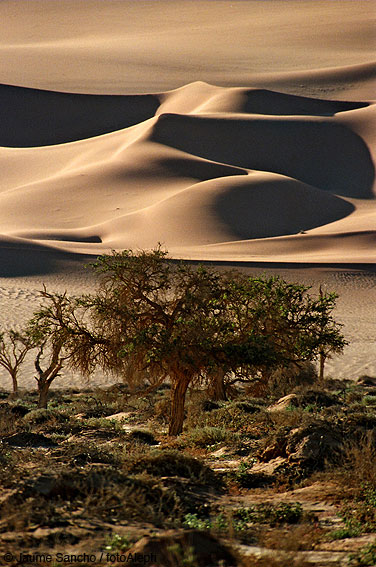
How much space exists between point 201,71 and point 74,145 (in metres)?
41.7

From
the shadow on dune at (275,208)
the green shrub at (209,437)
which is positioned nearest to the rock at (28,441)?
the green shrub at (209,437)

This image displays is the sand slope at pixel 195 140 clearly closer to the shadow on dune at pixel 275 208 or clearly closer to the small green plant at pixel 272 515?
the shadow on dune at pixel 275 208

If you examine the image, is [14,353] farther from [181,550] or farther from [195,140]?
[195,140]

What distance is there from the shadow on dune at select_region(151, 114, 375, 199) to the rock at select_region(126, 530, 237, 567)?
8356 centimetres

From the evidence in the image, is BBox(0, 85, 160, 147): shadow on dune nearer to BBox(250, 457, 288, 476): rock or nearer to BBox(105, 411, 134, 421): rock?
BBox(105, 411, 134, 421): rock

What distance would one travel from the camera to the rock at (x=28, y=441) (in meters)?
12.1

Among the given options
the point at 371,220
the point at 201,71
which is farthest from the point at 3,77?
the point at 371,220

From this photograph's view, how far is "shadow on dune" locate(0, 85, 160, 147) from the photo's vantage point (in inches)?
4338

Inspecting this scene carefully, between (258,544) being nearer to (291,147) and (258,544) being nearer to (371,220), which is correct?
(371,220)

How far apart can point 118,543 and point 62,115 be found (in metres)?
112

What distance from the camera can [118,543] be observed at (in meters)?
5.64

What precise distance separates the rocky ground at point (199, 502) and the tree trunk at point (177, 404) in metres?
1.50

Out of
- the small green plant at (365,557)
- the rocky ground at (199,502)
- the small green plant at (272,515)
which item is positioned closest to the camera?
the rocky ground at (199,502)

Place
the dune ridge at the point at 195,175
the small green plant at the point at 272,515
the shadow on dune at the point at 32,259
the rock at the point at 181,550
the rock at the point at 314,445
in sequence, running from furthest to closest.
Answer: the dune ridge at the point at 195,175
the shadow on dune at the point at 32,259
the rock at the point at 314,445
the small green plant at the point at 272,515
the rock at the point at 181,550
